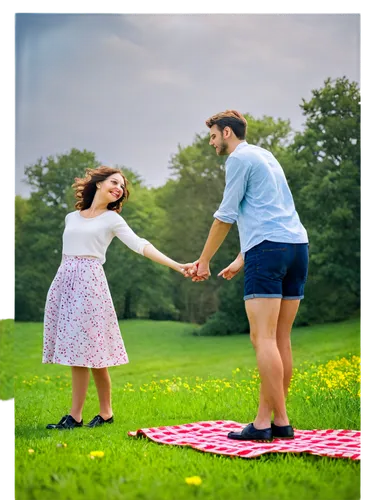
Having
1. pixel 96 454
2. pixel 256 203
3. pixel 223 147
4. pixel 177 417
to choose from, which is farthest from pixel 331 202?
pixel 96 454

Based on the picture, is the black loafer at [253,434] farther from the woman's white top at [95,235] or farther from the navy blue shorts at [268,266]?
the woman's white top at [95,235]

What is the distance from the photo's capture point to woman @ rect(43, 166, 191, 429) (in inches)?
137

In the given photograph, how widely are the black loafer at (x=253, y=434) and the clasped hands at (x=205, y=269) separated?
70 cm

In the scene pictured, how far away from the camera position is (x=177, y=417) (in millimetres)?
3941

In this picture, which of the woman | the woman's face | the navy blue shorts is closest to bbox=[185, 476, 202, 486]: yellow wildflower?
the navy blue shorts

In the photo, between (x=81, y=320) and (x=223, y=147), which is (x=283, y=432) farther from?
(x=223, y=147)

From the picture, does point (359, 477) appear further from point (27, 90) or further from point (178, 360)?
point (178, 360)

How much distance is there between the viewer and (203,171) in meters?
6.82

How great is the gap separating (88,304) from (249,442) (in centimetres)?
107

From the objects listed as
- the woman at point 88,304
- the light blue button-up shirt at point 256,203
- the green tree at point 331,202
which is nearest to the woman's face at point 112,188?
the woman at point 88,304

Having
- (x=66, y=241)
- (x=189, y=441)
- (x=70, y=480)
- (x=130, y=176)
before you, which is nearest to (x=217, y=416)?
(x=189, y=441)

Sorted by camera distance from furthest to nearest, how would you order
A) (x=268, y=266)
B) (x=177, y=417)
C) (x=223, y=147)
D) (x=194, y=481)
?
(x=177, y=417), (x=223, y=147), (x=268, y=266), (x=194, y=481)
